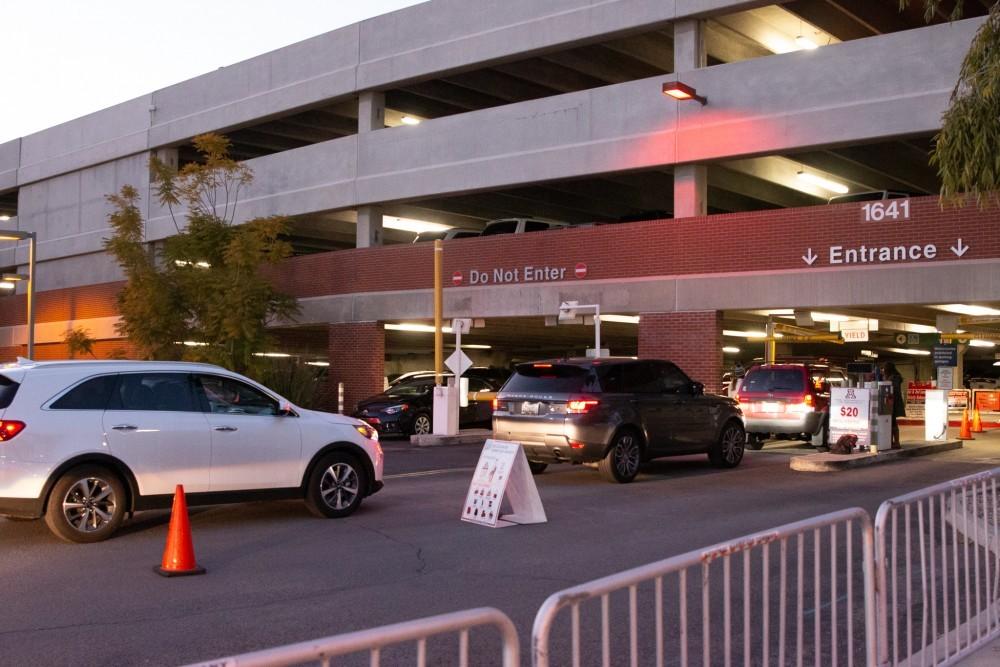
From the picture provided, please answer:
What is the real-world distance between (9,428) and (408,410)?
1504 cm

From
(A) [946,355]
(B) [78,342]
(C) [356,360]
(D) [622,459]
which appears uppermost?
(B) [78,342]

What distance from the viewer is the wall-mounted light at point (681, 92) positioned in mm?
21312

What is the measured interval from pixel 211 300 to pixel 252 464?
1690cm

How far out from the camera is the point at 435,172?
27328mm

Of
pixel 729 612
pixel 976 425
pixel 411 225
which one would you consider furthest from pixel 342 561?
pixel 411 225

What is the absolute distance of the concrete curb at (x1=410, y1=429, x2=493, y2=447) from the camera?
2239cm

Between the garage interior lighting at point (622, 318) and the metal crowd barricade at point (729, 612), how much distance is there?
16.4m

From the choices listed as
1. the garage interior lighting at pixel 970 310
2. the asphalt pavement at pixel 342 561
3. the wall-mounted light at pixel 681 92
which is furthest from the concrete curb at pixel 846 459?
the wall-mounted light at pixel 681 92

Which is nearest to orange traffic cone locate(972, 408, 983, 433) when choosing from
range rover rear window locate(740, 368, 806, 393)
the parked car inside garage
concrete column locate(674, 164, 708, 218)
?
the parked car inside garage

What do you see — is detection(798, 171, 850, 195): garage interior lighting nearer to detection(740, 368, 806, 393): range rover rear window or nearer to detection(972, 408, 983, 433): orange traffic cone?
detection(972, 408, 983, 433): orange traffic cone

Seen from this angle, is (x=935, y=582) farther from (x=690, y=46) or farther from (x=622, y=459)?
(x=690, y=46)

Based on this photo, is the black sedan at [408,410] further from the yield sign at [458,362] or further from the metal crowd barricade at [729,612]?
the metal crowd barricade at [729,612]

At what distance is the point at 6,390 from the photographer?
31.8 ft

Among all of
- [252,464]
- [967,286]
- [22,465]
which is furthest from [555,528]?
[967,286]
